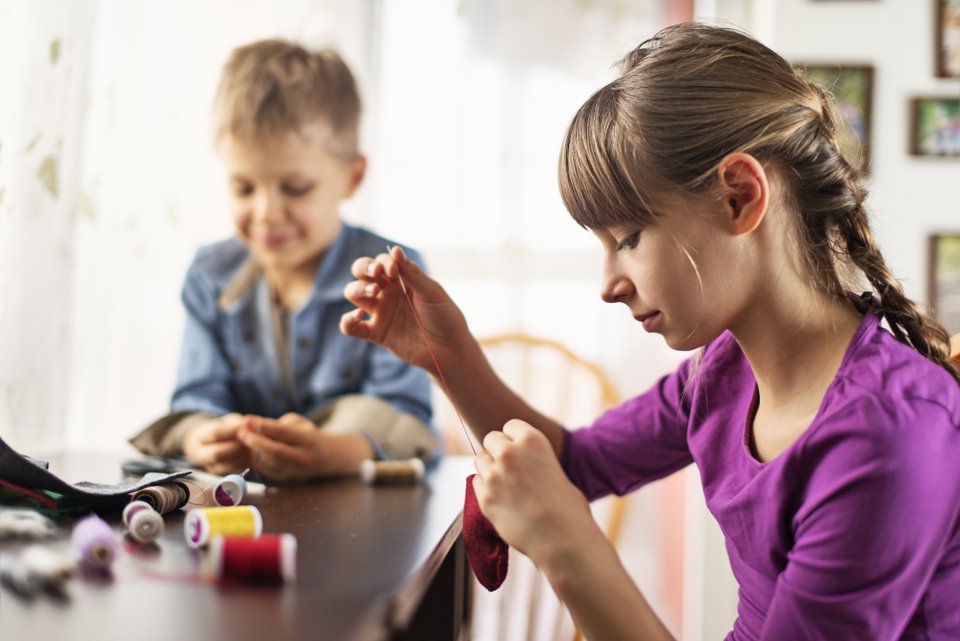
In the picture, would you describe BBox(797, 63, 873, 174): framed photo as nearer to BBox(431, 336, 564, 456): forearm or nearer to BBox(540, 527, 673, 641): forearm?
BBox(431, 336, 564, 456): forearm

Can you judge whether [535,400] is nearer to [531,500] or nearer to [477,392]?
[477,392]

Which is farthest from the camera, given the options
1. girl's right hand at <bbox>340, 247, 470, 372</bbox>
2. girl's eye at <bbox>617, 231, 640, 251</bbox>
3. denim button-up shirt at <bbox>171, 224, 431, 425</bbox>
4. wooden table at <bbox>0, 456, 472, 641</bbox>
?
denim button-up shirt at <bbox>171, 224, 431, 425</bbox>

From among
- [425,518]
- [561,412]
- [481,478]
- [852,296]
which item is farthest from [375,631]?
[561,412]

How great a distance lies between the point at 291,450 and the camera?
1074mm

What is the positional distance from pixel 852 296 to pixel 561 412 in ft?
3.52

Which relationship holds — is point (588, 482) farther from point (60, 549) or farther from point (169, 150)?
point (169, 150)

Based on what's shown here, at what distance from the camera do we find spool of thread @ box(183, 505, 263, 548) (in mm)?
708

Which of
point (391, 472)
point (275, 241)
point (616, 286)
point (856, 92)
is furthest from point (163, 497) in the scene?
point (856, 92)

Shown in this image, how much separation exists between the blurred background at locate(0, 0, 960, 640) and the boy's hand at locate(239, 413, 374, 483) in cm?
85

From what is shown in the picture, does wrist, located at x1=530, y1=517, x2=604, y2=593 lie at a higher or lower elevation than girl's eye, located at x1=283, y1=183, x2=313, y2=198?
lower

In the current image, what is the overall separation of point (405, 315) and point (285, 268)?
1.72ft

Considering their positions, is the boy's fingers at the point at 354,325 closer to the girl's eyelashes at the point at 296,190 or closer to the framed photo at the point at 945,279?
the girl's eyelashes at the point at 296,190

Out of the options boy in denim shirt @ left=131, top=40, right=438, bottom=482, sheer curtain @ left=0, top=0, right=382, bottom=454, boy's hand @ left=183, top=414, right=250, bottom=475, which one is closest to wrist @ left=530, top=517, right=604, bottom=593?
boy's hand @ left=183, top=414, right=250, bottom=475

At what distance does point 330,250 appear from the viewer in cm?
149
